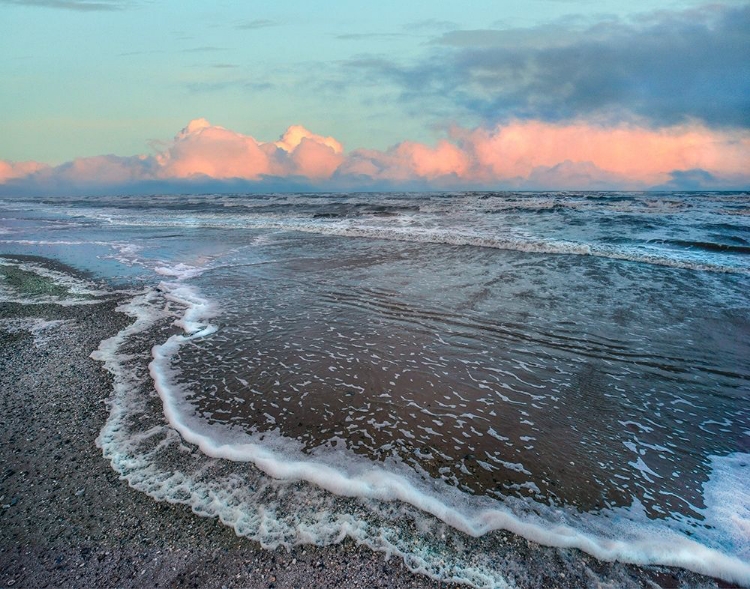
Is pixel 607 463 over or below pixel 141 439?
below

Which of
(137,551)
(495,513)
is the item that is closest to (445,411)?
(495,513)

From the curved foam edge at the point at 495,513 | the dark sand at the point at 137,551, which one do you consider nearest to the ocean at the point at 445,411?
the curved foam edge at the point at 495,513

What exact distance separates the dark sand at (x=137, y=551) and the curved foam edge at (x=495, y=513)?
0.41 ft

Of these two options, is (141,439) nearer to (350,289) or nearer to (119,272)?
(350,289)

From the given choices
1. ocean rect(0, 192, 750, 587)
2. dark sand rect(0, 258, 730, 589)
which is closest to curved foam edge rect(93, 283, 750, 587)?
ocean rect(0, 192, 750, 587)

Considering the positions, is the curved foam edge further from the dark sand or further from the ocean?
the dark sand

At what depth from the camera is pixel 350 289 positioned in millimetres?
11172

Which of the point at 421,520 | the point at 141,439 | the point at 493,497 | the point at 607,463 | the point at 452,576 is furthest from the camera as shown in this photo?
the point at 141,439

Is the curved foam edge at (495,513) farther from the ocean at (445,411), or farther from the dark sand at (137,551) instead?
the dark sand at (137,551)

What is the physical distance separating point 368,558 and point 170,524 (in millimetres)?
1710

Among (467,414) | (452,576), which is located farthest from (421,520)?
(467,414)

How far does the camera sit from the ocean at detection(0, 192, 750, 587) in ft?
11.3

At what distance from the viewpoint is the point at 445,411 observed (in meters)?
5.20

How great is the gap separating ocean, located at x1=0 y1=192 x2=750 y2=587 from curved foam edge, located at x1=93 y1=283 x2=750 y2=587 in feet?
0.06
